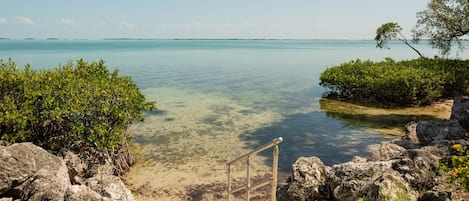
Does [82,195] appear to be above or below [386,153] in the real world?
above

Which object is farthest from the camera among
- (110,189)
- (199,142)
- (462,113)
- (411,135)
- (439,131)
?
(199,142)

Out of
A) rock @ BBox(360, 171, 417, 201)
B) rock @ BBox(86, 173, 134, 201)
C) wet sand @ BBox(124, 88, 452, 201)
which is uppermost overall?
rock @ BBox(360, 171, 417, 201)

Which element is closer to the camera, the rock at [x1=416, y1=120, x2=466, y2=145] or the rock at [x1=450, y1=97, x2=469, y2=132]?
the rock at [x1=416, y1=120, x2=466, y2=145]

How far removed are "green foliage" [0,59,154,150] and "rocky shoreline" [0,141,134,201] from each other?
1759 millimetres

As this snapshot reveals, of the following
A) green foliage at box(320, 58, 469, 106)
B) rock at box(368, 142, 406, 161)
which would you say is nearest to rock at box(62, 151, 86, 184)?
rock at box(368, 142, 406, 161)

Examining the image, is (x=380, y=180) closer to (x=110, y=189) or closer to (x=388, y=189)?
(x=388, y=189)

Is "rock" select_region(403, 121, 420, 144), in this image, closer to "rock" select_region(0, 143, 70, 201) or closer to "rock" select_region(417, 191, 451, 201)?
"rock" select_region(417, 191, 451, 201)

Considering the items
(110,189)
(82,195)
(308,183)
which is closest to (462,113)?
(308,183)

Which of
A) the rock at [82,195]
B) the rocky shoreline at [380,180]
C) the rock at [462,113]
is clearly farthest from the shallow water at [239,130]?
the rock at [82,195]

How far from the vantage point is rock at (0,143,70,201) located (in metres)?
5.70

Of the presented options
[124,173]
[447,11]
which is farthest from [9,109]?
[447,11]

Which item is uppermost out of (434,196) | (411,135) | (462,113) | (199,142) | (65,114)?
(65,114)

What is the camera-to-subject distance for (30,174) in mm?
6910

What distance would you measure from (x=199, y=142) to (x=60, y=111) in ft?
19.7
